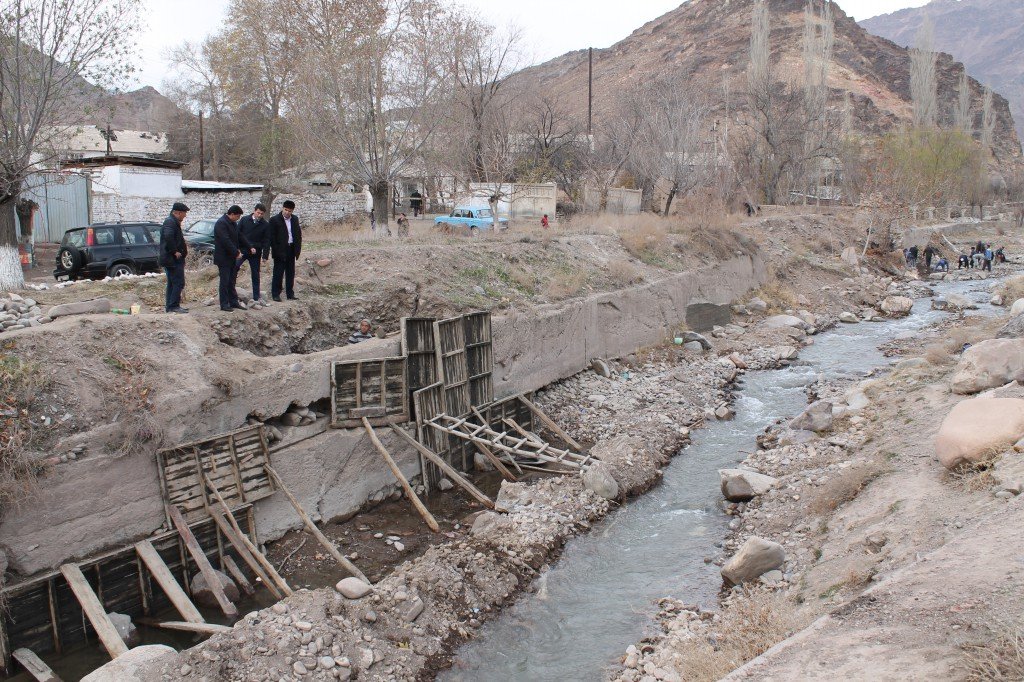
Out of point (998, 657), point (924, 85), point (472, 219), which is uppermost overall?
point (924, 85)

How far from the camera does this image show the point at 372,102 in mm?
21453

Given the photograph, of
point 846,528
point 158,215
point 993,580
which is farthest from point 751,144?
point 993,580

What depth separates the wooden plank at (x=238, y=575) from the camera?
9508 mm

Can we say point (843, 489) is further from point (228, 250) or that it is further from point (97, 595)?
point (228, 250)

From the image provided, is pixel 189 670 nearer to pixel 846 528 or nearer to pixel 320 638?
pixel 320 638

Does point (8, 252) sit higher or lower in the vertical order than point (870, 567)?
higher

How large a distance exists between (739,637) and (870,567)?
163 cm

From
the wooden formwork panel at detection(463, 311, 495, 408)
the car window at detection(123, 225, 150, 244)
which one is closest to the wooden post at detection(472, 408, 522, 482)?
the wooden formwork panel at detection(463, 311, 495, 408)

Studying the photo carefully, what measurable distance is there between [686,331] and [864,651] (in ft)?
58.0

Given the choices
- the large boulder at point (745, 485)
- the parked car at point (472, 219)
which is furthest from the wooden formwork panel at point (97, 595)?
the parked car at point (472, 219)

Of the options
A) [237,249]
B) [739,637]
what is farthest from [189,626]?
[237,249]

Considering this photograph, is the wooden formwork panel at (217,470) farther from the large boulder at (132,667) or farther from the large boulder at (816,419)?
the large boulder at (816,419)

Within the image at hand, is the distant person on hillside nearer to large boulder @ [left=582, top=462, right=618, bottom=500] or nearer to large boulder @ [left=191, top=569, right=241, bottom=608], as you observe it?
large boulder @ [left=582, top=462, right=618, bottom=500]

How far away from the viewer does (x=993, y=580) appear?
241 inches
